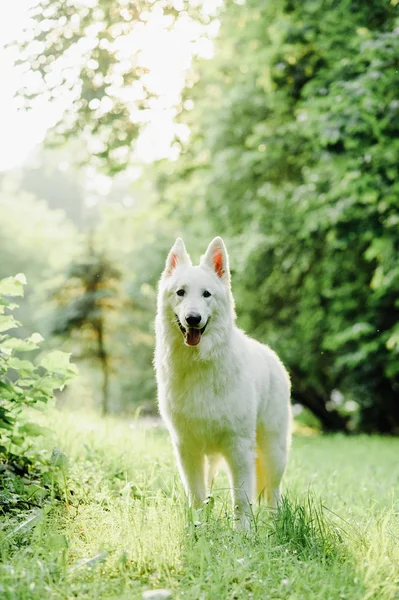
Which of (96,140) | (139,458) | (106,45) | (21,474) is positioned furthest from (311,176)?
(21,474)

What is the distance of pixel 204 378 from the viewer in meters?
4.88

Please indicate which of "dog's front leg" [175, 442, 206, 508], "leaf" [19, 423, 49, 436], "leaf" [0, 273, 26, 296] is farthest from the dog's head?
"leaf" [19, 423, 49, 436]

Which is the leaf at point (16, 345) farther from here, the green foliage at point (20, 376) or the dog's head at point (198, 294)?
the dog's head at point (198, 294)

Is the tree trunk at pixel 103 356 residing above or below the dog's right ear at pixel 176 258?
below

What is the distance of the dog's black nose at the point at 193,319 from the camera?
4.66 meters

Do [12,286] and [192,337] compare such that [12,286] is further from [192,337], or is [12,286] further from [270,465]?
[270,465]

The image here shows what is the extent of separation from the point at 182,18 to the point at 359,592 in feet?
26.2

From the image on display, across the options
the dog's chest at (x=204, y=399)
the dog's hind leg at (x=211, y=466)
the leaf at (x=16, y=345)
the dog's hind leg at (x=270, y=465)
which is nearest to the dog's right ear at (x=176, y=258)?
the dog's chest at (x=204, y=399)

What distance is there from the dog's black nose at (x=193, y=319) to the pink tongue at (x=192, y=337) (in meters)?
0.07

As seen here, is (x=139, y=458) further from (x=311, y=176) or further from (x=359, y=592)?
(x=311, y=176)

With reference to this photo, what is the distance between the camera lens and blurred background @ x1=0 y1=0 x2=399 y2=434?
8.75 m

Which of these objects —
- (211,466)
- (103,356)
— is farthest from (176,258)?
(103,356)

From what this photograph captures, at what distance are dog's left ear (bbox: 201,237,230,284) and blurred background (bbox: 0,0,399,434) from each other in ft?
14.2

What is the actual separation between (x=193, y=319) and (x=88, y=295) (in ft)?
52.5
